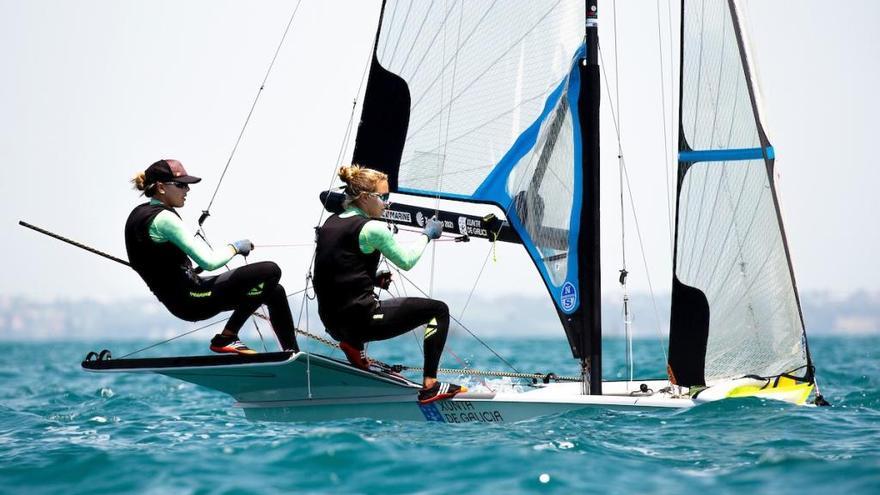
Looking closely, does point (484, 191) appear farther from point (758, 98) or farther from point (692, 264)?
point (758, 98)

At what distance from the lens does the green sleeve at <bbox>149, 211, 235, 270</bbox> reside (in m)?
5.73

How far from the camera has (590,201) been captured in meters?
6.94

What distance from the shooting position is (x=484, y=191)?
723 centimetres

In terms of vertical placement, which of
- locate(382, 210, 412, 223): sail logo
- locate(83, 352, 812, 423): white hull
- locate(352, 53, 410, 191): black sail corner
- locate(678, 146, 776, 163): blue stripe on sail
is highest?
locate(352, 53, 410, 191): black sail corner

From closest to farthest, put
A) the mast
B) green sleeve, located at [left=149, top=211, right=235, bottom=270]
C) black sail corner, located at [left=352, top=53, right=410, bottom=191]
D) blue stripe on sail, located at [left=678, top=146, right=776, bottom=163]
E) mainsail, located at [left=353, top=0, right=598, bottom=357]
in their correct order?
1. green sleeve, located at [left=149, top=211, right=235, bottom=270]
2. the mast
3. mainsail, located at [left=353, top=0, right=598, bottom=357]
4. blue stripe on sail, located at [left=678, top=146, right=776, bottom=163]
5. black sail corner, located at [left=352, top=53, right=410, bottom=191]

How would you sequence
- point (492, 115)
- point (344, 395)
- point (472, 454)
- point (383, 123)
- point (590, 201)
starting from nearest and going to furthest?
point (472, 454), point (344, 395), point (590, 201), point (492, 115), point (383, 123)

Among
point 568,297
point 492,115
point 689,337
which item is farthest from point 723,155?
point 492,115

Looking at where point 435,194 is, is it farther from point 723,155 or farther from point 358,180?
point 723,155

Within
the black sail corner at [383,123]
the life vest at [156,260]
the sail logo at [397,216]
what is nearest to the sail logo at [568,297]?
the sail logo at [397,216]

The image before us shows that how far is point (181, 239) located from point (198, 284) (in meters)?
0.41

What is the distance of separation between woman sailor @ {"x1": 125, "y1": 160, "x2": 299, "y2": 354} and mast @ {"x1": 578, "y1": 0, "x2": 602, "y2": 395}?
2.06 metres

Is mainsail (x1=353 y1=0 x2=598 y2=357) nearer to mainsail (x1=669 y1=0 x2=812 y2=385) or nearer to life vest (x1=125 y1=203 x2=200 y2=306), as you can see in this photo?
mainsail (x1=669 y1=0 x2=812 y2=385)

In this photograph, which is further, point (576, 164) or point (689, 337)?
point (689, 337)

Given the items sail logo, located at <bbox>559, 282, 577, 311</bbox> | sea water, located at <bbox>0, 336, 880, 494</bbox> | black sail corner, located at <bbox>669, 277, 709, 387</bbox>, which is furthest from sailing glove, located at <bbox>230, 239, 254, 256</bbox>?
black sail corner, located at <bbox>669, 277, 709, 387</bbox>
